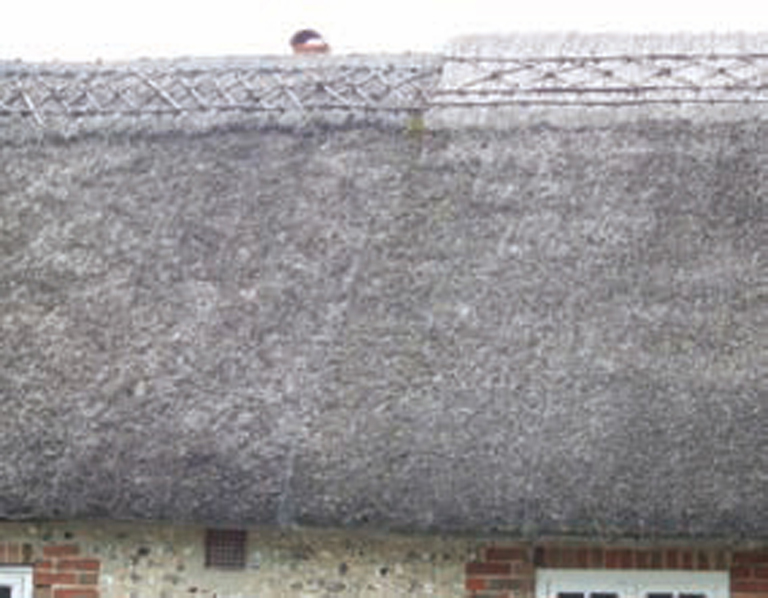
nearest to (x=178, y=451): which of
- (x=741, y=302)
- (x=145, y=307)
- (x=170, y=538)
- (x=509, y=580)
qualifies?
(x=170, y=538)

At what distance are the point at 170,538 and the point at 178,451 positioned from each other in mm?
592

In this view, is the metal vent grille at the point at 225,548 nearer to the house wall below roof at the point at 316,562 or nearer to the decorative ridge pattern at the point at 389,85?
the house wall below roof at the point at 316,562

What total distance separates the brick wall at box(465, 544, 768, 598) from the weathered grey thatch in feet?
1.80

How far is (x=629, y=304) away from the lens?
30.5 ft

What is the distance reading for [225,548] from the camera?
360 inches

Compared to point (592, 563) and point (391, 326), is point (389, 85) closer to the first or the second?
point (391, 326)

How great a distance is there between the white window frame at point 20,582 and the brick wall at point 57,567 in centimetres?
3

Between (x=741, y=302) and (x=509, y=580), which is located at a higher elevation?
(x=741, y=302)

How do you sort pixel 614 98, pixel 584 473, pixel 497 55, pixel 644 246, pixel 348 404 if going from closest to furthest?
pixel 584 473 → pixel 348 404 → pixel 644 246 → pixel 614 98 → pixel 497 55

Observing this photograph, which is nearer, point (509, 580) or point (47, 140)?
point (509, 580)

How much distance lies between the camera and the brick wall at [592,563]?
866cm

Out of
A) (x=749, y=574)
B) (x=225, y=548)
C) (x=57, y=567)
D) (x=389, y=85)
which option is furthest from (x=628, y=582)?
(x=389, y=85)

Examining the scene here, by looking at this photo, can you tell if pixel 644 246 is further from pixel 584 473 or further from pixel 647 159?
pixel 584 473

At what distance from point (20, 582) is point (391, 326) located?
2.51 meters
